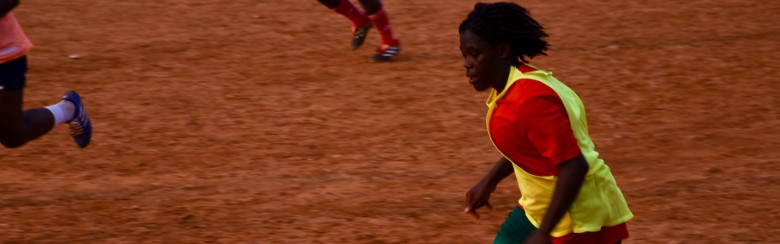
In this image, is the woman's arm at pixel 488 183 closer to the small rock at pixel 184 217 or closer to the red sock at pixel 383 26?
the small rock at pixel 184 217

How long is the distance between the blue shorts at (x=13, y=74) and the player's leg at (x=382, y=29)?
12.2 ft

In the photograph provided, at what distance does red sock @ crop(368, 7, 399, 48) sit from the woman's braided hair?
4.82m

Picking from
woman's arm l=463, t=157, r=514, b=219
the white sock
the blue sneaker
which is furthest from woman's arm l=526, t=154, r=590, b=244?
the blue sneaker

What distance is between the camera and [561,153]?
7.32 ft

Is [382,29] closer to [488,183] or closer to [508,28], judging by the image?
[488,183]

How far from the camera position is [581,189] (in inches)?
94.2

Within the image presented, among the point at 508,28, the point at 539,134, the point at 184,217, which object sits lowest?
the point at 184,217

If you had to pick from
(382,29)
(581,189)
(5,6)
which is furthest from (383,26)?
(581,189)

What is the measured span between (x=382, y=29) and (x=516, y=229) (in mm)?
4833

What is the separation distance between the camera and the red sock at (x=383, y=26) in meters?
7.30

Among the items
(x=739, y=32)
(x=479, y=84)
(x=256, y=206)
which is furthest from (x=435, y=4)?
(x=479, y=84)

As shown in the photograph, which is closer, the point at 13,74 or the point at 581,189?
the point at 581,189

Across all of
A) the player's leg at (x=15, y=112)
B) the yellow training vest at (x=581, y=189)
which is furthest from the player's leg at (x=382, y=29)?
the yellow training vest at (x=581, y=189)

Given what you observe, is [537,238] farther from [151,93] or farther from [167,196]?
[151,93]
